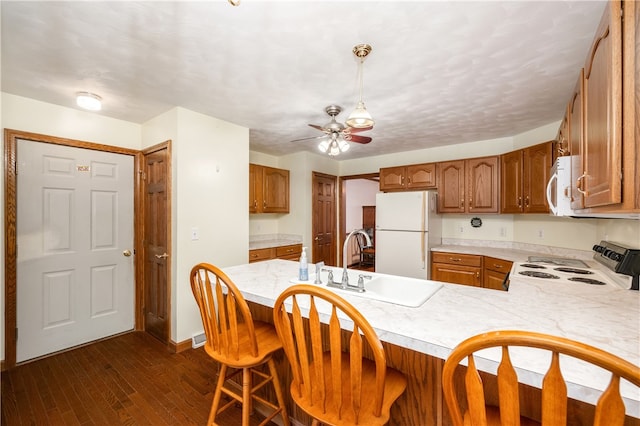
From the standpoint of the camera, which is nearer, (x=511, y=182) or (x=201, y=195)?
(x=201, y=195)

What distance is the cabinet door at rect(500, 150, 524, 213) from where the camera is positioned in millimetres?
3088

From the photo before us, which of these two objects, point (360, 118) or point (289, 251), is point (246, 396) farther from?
point (289, 251)

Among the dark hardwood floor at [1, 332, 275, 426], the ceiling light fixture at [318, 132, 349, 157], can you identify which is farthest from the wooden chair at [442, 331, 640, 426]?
the ceiling light fixture at [318, 132, 349, 157]

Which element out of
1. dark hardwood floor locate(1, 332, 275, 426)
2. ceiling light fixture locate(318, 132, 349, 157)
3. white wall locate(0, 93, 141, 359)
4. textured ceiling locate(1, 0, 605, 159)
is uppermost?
textured ceiling locate(1, 0, 605, 159)

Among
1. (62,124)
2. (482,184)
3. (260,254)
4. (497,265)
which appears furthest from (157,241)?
(482,184)

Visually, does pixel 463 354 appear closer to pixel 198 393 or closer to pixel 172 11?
pixel 172 11

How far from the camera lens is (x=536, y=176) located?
113 inches

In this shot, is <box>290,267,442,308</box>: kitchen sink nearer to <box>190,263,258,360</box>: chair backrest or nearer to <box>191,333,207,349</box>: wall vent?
<box>190,263,258,360</box>: chair backrest

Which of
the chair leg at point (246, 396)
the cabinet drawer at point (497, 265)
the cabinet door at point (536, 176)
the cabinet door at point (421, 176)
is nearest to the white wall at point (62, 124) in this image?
the chair leg at point (246, 396)

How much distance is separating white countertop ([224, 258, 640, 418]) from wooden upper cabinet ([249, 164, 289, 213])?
237cm

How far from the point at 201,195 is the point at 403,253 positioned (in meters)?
2.55

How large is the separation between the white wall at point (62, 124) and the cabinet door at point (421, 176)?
3459 millimetres

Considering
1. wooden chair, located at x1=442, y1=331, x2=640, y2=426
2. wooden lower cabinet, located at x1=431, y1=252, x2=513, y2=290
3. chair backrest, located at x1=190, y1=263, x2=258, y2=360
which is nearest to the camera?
wooden chair, located at x1=442, y1=331, x2=640, y2=426

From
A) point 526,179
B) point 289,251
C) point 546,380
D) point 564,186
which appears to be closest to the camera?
point 546,380
